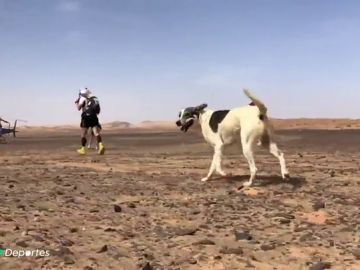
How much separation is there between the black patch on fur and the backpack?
23.8ft

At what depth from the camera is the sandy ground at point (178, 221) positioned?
5641 millimetres

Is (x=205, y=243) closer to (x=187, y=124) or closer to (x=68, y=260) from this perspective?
(x=68, y=260)

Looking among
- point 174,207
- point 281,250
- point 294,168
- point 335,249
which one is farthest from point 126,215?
point 294,168

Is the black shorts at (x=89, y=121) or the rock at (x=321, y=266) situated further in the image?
the black shorts at (x=89, y=121)

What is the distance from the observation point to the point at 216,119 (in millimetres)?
11617

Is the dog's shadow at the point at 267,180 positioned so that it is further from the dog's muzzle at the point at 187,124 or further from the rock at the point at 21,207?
the rock at the point at 21,207

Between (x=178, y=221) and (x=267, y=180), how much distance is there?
4300 mm

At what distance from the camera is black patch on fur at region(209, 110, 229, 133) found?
37.6ft

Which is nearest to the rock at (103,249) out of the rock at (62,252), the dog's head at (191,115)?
the rock at (62,252)

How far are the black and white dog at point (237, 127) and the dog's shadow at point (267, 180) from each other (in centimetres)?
19

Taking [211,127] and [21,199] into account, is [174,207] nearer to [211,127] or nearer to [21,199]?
[21,199]

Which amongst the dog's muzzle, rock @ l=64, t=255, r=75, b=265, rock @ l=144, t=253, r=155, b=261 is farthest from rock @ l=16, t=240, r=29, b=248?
the dog's muzzle

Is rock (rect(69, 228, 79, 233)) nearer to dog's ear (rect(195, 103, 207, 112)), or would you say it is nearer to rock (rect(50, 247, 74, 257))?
rock (rect(50, 247, 74, 257))

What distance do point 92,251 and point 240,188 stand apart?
4.88m
